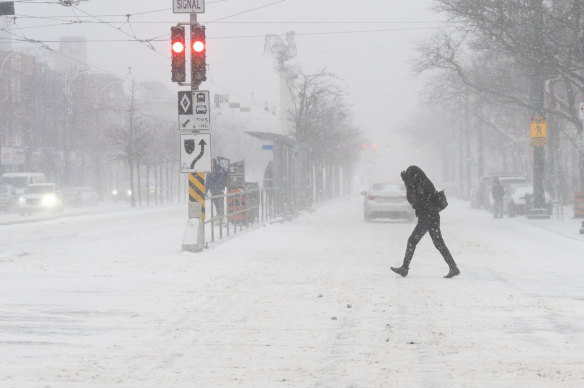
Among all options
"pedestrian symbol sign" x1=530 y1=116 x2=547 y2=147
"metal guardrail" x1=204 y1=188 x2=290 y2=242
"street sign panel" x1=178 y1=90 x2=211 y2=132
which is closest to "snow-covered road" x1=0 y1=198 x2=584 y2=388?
"street sign panel" x1=178 y1=90 x2=211 y2=132

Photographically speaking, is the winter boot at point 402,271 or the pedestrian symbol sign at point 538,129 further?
the pedestrian symbol sign at point 538,129

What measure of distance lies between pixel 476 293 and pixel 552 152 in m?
34.1

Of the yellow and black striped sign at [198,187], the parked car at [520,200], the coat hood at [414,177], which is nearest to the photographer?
the coat hood at [414,177]

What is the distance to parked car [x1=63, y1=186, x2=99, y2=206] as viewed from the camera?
6244 centimetres

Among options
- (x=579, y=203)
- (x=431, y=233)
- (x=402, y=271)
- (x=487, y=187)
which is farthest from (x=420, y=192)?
(x=487, y=187)

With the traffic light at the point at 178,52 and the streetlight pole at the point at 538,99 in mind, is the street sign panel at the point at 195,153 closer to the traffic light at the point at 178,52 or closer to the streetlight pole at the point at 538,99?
the traffic light at the point at 178,52

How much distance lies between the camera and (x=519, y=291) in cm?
1169

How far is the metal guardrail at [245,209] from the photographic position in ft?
73.7

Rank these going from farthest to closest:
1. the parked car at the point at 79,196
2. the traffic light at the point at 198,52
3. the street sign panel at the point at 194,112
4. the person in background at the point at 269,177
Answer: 1. the parked car at the point at 79,196
2. the person in background at the point at 269,177
3. the street sign panel at the point at 194,112
4. the traffic light at the point at 198,52

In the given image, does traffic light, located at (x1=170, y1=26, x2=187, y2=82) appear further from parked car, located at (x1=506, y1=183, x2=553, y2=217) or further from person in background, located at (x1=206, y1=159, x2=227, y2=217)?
parked car, located at (x1=506, y1=183, x2=553, y2=217)

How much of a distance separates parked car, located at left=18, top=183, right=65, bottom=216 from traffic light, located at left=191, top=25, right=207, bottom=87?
31516 mm

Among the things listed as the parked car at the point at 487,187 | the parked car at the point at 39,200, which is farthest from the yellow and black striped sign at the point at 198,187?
the parked car at the point at 39,200

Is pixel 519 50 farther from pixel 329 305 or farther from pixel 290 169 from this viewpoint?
pixel 329 305

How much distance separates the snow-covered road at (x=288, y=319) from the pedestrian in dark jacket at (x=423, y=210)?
244mm
